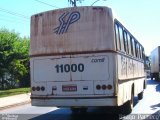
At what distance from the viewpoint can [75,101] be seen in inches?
457

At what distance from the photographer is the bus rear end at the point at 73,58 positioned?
37.5 feet

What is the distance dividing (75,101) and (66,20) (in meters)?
2.55

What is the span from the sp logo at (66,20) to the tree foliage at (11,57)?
2474 cm

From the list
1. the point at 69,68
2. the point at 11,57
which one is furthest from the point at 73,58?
the point at 11,57

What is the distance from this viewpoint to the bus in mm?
11414

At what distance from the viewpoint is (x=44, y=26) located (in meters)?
12.4

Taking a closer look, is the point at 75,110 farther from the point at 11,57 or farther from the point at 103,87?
the point at 11,57

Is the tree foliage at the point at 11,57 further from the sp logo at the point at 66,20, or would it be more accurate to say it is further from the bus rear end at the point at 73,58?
the sp logo at the point at 66,20

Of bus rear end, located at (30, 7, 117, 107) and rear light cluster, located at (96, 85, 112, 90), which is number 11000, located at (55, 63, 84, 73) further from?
rear light cluster, located at (96, 85, 112, 90)

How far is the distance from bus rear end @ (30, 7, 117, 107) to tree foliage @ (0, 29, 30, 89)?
24445 mm

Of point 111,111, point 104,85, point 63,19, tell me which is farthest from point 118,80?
point 111,111

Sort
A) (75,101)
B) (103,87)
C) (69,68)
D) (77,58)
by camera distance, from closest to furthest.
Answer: (103,87)
(75,101)
(77,58)
(69,68)

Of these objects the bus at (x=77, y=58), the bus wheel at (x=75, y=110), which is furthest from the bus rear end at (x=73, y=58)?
the bus wheel at (x=75, y=110)

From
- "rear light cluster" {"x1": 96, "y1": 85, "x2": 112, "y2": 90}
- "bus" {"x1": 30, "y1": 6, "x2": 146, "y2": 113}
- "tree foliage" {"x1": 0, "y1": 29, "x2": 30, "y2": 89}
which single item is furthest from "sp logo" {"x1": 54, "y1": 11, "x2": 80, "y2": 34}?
"tree foliage" {"x1": 0, "y1": 29, "x2": 30, "y2": 89}
